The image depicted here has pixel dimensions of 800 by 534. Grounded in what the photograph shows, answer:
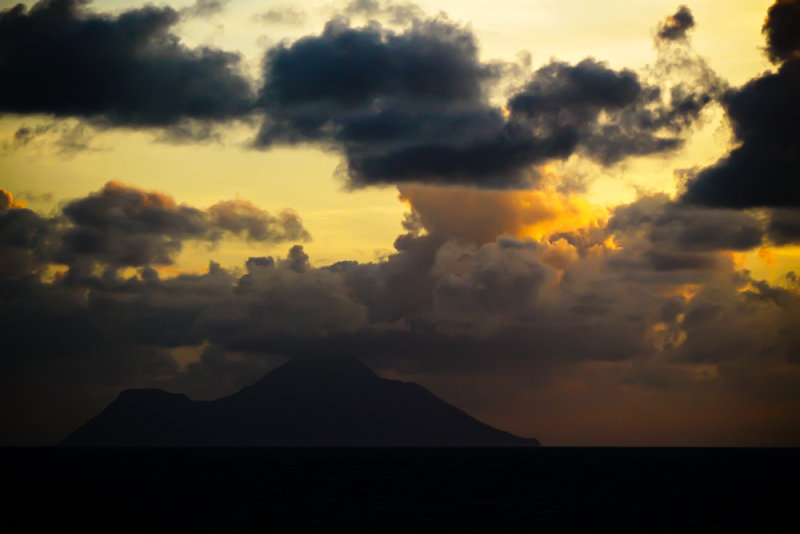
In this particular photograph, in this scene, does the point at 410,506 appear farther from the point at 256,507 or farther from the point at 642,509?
the point at 642,509

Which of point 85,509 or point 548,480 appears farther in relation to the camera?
point 548,480

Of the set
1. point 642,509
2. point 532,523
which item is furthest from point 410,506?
point 642,509

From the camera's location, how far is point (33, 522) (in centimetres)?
10400

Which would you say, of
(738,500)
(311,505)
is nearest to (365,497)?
(311,505)

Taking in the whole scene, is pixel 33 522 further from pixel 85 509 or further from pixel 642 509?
pixel 642 509

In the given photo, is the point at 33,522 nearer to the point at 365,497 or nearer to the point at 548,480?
the point at 365,497

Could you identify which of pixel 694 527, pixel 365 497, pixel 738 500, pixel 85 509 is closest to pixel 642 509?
pixel 694 527

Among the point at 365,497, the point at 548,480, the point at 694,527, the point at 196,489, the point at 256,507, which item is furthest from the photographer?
the point at 548,480

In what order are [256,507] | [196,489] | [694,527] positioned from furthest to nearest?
[196,489]
[256,507]
[694,527]

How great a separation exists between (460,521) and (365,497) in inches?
1506

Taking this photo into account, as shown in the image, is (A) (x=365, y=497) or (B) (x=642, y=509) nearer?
(B) (x=642, y=509)

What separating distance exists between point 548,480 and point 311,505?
89.4 m

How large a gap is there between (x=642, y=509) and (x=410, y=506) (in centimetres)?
3310

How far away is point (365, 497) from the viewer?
5423 inches
